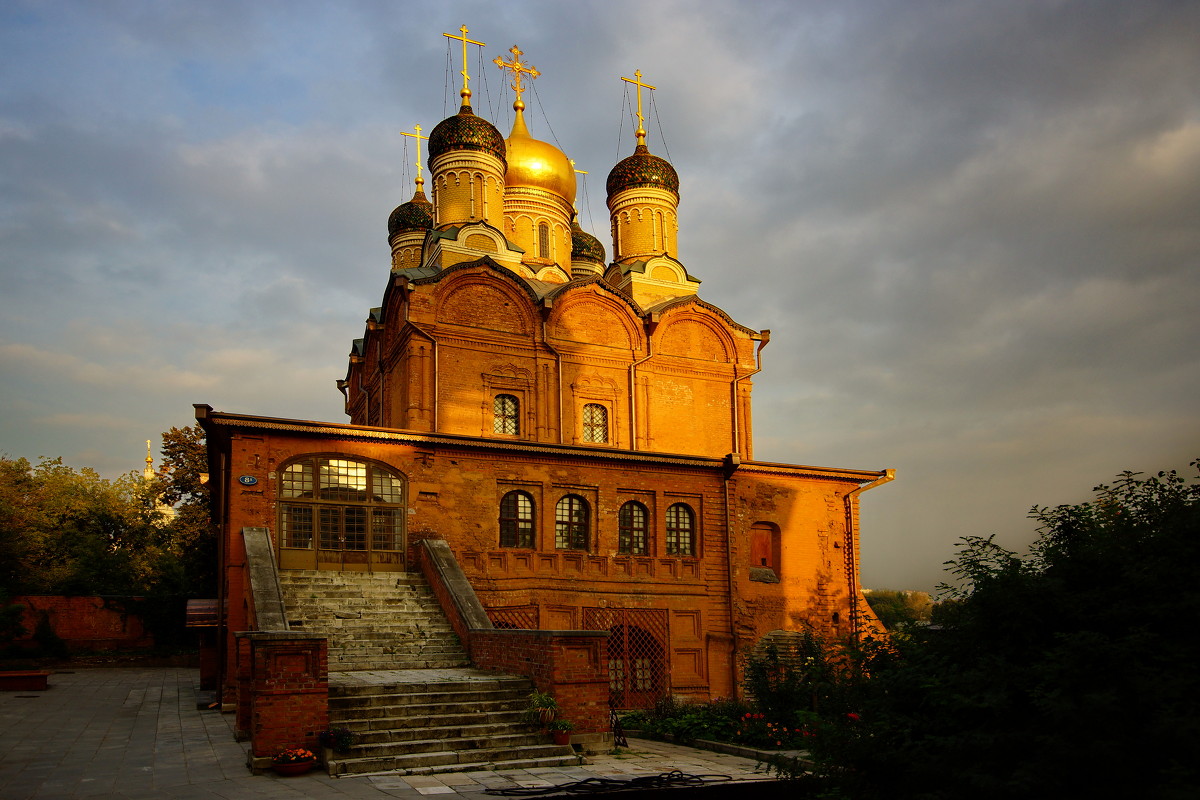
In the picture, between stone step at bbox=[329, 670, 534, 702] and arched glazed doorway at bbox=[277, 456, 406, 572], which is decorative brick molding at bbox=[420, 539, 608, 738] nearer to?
stone step at bbox=[329, 670, 534, 702]

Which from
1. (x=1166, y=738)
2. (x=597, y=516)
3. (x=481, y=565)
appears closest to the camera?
(x=1166, y=738)

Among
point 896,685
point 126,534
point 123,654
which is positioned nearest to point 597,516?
point 896,685

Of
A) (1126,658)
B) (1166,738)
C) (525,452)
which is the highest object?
(525,452)

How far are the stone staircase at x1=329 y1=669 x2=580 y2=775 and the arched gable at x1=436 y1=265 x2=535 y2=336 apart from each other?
12047 millimetres

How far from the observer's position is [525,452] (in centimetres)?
1706

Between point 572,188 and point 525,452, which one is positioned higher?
point 572,188

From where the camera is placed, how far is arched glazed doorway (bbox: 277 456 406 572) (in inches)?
585

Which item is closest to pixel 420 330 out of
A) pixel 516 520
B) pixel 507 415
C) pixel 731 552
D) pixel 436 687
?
pixel 507 415

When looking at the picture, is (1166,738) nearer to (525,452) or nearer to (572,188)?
(525,452)

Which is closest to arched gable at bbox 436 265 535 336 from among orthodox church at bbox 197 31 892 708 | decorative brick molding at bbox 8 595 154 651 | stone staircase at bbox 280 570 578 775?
orthodox church at bbox 197 31 892 708

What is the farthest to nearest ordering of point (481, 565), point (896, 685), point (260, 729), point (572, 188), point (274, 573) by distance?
point (572, 188), point (481, 565), point (274, 573), point (260, 729), point (896, 685)

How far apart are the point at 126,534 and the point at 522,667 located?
27049 millimetres

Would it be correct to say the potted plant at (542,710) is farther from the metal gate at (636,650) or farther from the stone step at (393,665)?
the metal gate at (636,650)

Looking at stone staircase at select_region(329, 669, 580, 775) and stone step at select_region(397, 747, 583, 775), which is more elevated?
stone staircase at select_region(329, 669, 580, 775)
